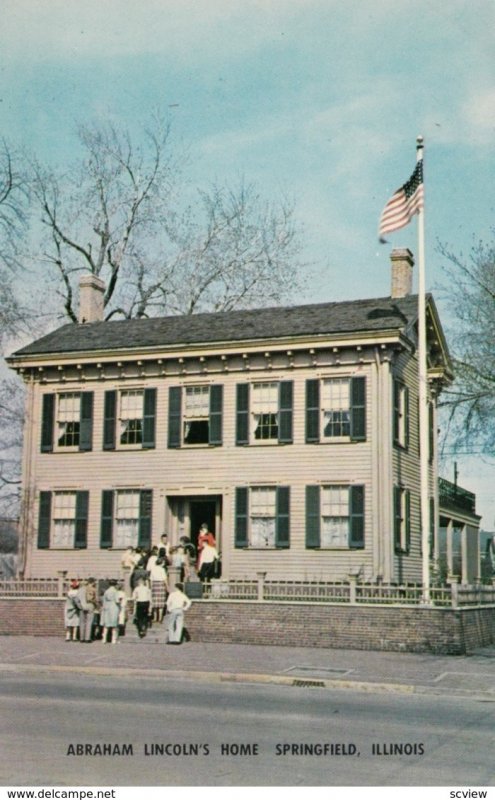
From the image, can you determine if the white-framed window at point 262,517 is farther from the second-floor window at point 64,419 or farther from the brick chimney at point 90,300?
the brick chimney at point 90,300

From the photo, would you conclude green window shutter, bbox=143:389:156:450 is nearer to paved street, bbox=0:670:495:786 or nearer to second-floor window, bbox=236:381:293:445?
second-floor window, bbox=236:381:293:445

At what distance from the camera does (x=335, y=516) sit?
27.1 m

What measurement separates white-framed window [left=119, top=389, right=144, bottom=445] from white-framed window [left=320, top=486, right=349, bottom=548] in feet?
19.4

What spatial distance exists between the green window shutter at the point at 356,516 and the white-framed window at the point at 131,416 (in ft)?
21.6

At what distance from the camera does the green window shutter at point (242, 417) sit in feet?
92.6

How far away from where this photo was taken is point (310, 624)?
23.3 m

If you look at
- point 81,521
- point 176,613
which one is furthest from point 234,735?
point 81,521

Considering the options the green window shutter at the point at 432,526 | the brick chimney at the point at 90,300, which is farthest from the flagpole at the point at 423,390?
the brick chimney at the point at 90,300

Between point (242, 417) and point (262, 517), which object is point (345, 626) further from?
point (242, 417)

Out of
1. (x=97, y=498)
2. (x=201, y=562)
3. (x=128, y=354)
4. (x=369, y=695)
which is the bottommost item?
(x=369, y=695)

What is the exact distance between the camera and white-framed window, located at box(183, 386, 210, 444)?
28922 millimetres

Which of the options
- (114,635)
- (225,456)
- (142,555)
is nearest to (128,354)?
(225,456)

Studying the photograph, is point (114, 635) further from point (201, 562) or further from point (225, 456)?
point (225, 456)
